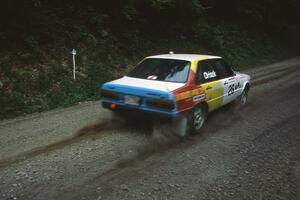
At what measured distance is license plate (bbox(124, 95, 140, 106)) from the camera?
20.4 ft

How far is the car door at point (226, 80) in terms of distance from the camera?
7.68 meters

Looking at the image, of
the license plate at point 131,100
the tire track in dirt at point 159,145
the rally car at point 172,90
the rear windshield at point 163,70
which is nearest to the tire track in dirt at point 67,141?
the rally car at point 172,90

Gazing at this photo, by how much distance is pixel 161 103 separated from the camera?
5973mm

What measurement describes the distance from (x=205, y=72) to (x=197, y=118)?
1.04 m

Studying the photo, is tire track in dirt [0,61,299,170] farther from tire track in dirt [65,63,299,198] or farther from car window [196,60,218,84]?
car window [196,60,218,84]

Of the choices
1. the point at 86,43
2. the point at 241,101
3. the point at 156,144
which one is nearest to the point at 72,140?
the point at 156,144

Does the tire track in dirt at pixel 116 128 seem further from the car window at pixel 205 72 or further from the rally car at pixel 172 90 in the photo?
the car window at pixel 205 72

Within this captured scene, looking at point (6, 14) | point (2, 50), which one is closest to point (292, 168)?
point (2, 50)

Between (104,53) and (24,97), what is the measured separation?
4562 mm

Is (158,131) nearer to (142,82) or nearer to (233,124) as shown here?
(142,82)

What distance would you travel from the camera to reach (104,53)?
12766 mm

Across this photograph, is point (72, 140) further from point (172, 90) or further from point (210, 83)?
point (210, 83)

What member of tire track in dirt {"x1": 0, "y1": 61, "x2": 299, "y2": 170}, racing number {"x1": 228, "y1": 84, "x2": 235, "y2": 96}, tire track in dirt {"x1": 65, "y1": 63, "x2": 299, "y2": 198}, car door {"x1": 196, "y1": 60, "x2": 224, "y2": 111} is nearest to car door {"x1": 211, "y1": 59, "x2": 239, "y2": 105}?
racing number {"x1": 228, "y1": 84, "x2": 235, "y2": 96}

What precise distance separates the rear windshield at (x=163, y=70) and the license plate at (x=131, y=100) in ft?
2.25
